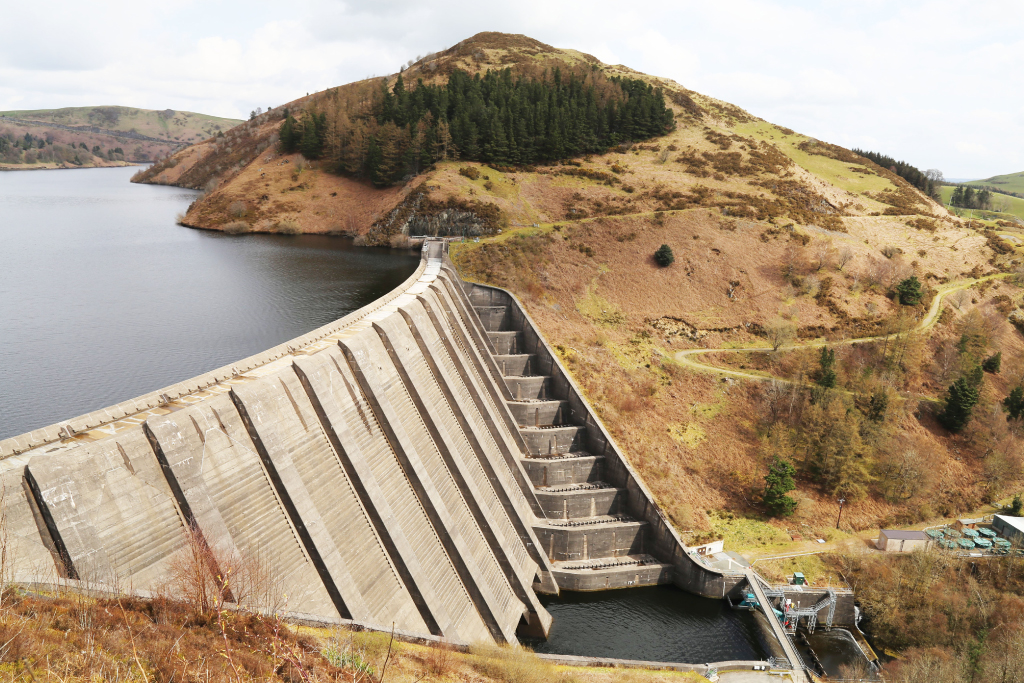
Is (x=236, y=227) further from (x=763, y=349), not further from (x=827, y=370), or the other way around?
(x=827, y=370)

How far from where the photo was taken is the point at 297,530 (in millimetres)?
22859

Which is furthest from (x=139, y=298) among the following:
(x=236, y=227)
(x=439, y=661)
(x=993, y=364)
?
(x=993, y=364)

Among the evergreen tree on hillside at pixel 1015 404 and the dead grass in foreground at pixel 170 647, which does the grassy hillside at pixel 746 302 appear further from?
the dead grass in foreground at pixel 170 647

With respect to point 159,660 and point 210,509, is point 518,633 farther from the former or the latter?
point 159,660

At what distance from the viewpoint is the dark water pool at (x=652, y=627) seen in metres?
32.6

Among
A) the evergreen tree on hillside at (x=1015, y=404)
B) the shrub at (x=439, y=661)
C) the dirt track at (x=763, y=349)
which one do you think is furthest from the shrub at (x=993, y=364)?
the shrub at (x=439, y=661)

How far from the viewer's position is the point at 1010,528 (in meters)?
42.3

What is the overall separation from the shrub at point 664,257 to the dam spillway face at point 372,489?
2489 cm

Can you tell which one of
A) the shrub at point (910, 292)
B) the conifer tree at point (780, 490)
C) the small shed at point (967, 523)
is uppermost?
the shrub at point (910, 292)

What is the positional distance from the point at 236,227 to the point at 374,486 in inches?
3025

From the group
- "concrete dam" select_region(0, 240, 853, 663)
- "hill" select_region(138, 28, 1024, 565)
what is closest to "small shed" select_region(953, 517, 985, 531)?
"hill" select_region(138, 28, 1024, 565)

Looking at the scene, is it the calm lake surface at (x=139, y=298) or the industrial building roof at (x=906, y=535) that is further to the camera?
the industrial building roof at (x=906, y=535)

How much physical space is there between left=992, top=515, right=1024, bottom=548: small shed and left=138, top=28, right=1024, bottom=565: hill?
10.3 feet

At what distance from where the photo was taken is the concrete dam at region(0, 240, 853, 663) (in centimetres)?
1798
